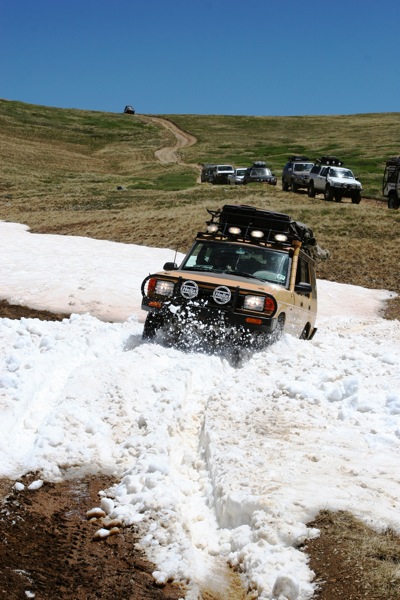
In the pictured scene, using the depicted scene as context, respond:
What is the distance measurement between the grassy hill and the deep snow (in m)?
9.70

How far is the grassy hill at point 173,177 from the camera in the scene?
26422 millimetres

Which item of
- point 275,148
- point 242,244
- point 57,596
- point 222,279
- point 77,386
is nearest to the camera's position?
point 57,596

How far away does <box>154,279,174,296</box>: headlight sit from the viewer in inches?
399

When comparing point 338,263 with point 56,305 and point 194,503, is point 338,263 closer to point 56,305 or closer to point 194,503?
point 56,305

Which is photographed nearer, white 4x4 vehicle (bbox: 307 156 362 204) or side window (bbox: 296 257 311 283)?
side window (bbox: 296 257 311 283)

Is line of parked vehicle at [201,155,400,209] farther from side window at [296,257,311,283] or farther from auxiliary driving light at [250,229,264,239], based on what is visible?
auxiliary driving light at [250,229,264,239]

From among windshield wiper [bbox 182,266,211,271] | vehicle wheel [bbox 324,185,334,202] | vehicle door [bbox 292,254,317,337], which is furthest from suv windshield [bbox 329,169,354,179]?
windshield wiper [bbox 182,266,211,271]

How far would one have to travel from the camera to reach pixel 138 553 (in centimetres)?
485

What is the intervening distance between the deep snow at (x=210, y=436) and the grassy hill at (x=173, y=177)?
31.8 ft

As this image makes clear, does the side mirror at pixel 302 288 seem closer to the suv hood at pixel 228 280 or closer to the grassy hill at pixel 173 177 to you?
the suv hood at pixel 228 280

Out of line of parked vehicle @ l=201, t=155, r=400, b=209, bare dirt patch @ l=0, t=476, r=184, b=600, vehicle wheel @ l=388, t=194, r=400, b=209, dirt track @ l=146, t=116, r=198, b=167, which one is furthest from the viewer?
dirt track @ l=146, t=116, r=198, b=167

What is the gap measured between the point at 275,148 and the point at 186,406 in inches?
3269

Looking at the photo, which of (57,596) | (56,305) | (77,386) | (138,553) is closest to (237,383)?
(77,386)

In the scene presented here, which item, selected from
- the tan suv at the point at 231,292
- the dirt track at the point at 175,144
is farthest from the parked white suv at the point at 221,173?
the tan suv at the point at 231,292
